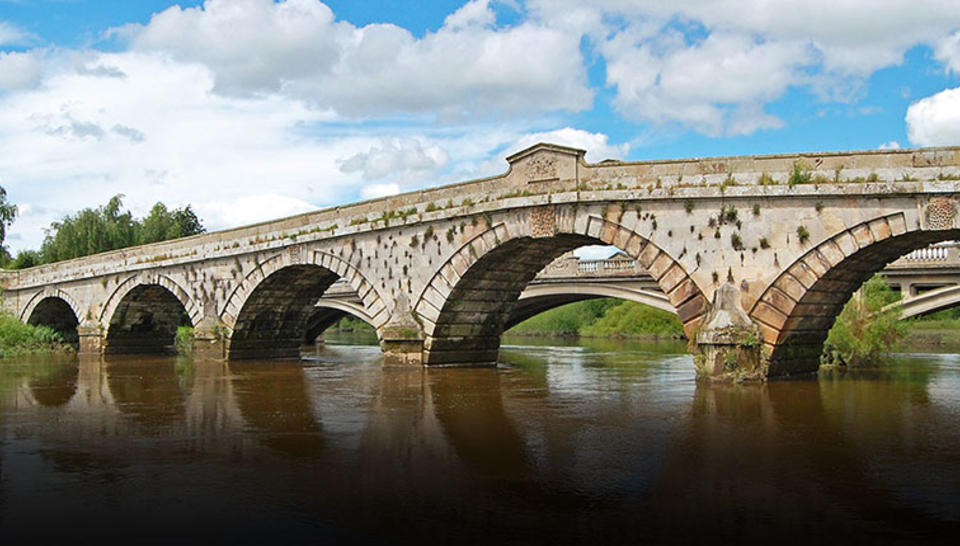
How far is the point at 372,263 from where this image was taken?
2589cm

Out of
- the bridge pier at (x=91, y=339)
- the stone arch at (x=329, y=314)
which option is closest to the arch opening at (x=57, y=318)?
the bridge pier at (x=91, y=339)

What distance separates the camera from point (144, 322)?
39469mm

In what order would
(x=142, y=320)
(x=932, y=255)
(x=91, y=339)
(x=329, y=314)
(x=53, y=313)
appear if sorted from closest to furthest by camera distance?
(x=932, y=255) → (x=91, y=339) → (x=142, y=320) → (x=53, y=313) → (x=329, y=314)

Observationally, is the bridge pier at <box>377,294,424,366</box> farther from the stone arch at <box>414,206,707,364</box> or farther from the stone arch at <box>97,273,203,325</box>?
the stone arch at <box>97,273,203,325</box>

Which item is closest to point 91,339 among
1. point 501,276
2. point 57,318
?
point 57,318

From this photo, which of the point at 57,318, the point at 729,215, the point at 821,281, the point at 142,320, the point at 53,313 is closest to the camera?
the point at 821,281

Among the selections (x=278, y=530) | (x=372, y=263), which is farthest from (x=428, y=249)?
(x=278, y=530)

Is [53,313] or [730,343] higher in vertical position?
[53,313]

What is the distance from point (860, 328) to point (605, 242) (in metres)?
7.90

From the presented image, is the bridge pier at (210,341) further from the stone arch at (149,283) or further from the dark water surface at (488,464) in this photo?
the dark water surface at (488,464)

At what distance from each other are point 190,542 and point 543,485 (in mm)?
3615

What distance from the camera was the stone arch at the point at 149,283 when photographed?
109 feet

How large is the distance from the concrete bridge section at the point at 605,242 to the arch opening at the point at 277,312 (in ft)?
0.20

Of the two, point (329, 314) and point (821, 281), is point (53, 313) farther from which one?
point (821, 281)
